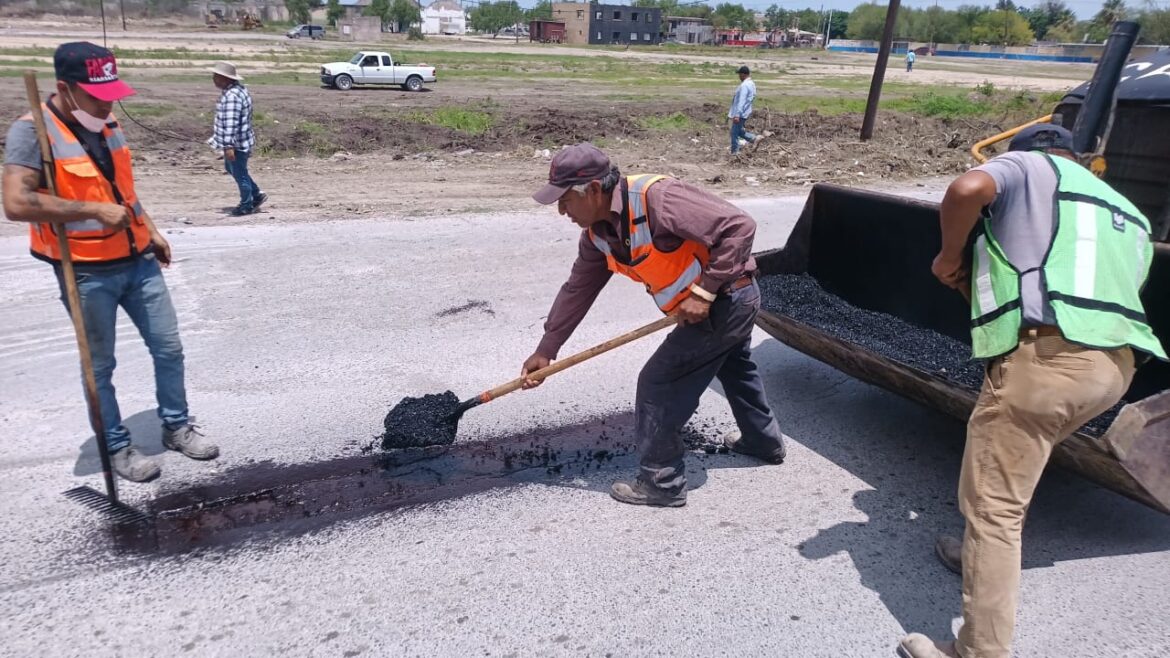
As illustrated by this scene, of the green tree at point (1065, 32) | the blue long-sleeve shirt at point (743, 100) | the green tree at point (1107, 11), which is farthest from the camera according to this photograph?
the green tree at point (1065, 32)

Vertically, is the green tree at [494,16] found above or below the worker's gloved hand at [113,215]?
above

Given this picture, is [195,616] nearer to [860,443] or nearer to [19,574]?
[19,574]

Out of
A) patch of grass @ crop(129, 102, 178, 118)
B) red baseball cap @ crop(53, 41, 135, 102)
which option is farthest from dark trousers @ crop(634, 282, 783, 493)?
patch of grass @ crop(129, 102, 178, 118)

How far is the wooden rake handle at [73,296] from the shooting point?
3.17 meters

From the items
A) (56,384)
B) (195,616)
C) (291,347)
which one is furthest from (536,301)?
(195,616)

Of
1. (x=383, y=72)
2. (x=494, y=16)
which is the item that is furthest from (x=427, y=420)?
(x=494, y=16)

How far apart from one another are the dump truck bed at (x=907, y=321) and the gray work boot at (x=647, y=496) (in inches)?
47.1

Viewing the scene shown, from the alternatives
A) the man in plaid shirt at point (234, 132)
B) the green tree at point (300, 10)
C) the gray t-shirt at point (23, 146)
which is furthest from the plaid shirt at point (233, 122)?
A: the green tree at point (300, 10)

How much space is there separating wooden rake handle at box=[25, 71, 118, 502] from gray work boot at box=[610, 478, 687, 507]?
2224mm

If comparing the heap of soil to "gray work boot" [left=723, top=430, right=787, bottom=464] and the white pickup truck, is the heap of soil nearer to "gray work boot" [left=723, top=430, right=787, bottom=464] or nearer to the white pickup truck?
"gray work boot" [left=723, top=430, right=787, bottom=464]

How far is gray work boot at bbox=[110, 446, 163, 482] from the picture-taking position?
3.70 meters

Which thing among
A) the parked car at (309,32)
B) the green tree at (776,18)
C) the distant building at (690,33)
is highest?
the green tree at (776,18)

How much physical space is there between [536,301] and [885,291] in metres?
2.57

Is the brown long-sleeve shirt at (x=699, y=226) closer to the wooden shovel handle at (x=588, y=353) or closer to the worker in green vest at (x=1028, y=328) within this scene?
the wooden shovel handle at (x=588, y=353)
